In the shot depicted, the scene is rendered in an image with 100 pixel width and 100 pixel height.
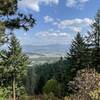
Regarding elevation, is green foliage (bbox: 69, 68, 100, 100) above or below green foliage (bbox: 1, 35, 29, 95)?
below

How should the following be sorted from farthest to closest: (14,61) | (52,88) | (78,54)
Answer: (52,88), (14,61), (78,54)

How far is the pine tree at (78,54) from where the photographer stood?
40719 millimetres

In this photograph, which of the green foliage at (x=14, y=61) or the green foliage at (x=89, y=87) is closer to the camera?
the green foliage at (x=89, y=87)

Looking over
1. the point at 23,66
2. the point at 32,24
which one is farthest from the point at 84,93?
the point at 23,66

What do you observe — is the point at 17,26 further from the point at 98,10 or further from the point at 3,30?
the point at 98,10

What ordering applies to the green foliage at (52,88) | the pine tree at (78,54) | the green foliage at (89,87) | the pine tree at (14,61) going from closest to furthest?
the green foliage at (89,87) < the pine tree at (78,54) < the pine tree at (14,61) < the green foliage at (52,88)

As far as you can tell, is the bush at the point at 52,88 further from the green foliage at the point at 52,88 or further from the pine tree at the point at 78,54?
the pine tree at the point at 78,54

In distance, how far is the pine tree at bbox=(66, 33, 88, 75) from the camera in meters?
40.7

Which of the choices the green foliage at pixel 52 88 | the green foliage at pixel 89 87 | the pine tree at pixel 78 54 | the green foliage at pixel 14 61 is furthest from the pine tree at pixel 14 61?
the green foliage at pixel 89 87

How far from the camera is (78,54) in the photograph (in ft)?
134

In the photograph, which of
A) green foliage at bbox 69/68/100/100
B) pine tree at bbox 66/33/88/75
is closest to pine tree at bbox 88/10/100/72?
pine tree at bbox 66/33/88/75

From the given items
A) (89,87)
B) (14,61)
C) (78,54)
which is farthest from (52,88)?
(89,87)

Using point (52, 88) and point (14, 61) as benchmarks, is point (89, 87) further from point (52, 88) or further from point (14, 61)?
point (52, 88)

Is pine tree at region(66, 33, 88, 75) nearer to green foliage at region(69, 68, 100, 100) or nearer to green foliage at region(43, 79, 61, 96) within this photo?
green foliage at region(43, 79, 61, 96)
